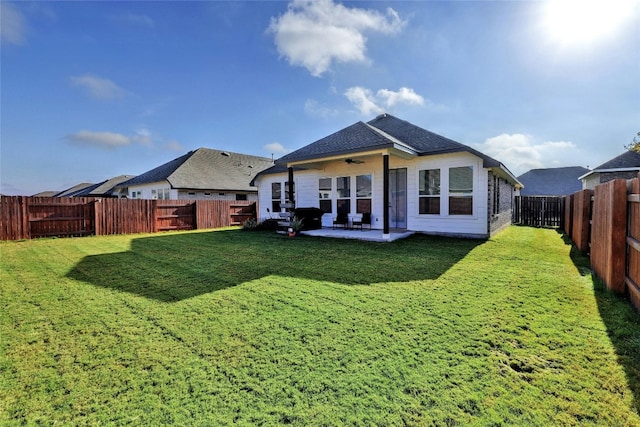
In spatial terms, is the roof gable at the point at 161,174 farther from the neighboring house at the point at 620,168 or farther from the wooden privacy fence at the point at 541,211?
the neighboring house at the point at 620,168

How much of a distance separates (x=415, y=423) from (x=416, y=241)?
755cm

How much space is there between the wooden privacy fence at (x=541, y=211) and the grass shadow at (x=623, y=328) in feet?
42.6

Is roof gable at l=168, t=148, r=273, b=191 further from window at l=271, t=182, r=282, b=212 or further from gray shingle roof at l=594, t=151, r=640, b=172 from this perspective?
gray shingle roof at l=594, t=151, r=640, b=172

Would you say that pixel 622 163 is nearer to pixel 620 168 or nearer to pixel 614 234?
pixel 620 168

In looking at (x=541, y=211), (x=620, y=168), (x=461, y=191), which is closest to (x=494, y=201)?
(x=461, y=191)

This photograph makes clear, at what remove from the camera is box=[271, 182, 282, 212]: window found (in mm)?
14977

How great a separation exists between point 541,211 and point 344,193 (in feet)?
38.6

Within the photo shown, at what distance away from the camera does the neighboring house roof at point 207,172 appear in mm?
20125

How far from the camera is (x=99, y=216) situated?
12.1 meters

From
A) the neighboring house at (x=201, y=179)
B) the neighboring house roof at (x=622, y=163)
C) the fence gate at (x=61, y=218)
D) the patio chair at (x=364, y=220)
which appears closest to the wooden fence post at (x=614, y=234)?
the patio chair at (x=364, y=220)

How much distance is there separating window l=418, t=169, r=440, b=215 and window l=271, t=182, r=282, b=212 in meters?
7.59

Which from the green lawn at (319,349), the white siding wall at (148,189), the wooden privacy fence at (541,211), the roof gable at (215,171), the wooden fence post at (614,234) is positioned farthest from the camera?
the roof gable at (215,171)

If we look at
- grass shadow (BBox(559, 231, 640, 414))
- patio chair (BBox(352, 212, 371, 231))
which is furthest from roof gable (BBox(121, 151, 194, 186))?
grass shadow (BBox(559, 231, 640, 414))

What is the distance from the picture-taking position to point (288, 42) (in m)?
10.9
